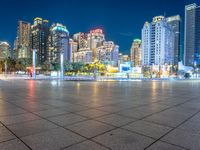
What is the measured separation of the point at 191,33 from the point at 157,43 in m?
54.4

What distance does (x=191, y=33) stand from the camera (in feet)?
550

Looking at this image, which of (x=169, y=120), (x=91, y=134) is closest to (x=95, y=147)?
(x=91, y=134)

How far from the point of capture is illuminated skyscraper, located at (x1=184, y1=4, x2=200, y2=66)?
531ft

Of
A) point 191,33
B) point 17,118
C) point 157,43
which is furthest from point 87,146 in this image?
point 191,33

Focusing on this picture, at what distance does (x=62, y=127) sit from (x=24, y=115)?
1775 millimetres

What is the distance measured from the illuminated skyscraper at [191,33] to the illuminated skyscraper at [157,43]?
33241 millimetres

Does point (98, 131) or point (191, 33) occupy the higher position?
point (191, 33)

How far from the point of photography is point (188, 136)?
387 centimetres

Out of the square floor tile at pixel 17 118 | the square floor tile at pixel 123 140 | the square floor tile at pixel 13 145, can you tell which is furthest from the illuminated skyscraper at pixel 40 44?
the square floor tile at pixel 123 140

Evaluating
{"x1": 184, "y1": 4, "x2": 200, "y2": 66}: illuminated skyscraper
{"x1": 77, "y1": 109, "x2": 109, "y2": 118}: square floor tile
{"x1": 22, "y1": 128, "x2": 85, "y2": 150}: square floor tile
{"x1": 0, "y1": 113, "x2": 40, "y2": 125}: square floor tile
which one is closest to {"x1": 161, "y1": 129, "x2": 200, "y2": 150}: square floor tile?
{"x1": 22, "y1": 128, "x2": 85, "y2": 150}: square floor tile

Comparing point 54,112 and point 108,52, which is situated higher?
point 108,52

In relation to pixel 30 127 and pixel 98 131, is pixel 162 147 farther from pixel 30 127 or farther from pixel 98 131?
pixel 30 127

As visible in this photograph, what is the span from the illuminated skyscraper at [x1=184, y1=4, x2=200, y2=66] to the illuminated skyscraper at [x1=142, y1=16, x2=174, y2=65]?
3324cm

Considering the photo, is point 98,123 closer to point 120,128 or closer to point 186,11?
point 120,128
